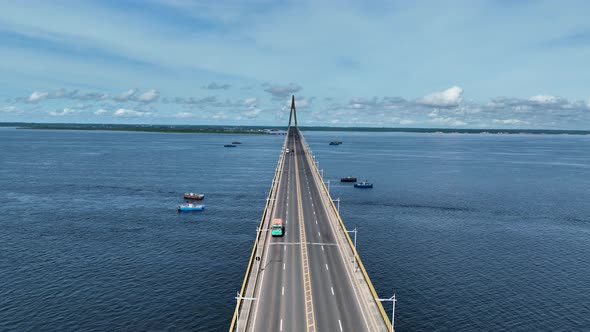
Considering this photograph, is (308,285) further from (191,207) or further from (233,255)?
(191,207)

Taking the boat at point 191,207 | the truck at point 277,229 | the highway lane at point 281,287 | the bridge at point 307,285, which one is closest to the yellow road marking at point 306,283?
the bridge at point 307,285

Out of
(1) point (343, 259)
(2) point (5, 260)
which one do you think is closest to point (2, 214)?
(2) point (5, 260)

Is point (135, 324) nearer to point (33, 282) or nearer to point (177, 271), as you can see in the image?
point (177, 271)

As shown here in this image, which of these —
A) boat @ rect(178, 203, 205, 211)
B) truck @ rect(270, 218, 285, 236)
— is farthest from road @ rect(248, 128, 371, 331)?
boat @ rect(178, 203, 205, 211)

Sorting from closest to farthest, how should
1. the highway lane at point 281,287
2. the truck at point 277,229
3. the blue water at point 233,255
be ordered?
the highway lane at point 281,287
the blue water at point 233,255
the truck at point 277,229

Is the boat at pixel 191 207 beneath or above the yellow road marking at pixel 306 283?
beneath

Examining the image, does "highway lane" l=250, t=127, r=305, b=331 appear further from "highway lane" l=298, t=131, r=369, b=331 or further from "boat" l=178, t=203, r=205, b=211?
"boat" l=178, t=203, r=205, b=211

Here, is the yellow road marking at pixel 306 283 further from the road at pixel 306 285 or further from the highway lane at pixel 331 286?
the highway lane at pixel 331 286

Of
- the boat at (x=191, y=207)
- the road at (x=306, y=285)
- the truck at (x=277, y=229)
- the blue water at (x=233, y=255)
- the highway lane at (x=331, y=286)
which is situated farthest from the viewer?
the boat at (x=191, y=207)
